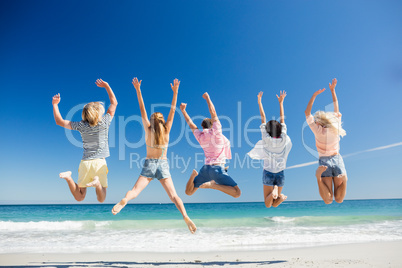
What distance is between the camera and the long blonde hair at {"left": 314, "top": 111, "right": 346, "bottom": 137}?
6417 mm

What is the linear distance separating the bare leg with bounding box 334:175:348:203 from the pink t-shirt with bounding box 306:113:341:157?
1.79 feet

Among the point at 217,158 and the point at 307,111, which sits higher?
→ the point at 307,111

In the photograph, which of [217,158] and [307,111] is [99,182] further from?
[307,111]

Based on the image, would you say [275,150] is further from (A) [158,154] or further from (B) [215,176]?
(A) [158,154]

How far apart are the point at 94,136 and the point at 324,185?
15.2 feet

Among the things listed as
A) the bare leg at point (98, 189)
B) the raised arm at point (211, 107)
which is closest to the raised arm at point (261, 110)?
the raised arm at point (211, 107)

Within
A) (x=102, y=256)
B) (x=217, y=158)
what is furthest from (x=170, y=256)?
(x=217, y=158)

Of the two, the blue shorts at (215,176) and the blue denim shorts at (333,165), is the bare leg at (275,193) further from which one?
the blue denim shorts at (333,165)

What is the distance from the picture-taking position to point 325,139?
6.51 metres

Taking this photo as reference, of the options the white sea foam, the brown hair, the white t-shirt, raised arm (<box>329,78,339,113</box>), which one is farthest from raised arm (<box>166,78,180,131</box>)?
the white sea foam

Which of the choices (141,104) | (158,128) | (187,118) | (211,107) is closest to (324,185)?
(211,107)

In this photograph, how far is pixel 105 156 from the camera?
5961 mm

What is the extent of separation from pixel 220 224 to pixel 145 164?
1294 centimetres

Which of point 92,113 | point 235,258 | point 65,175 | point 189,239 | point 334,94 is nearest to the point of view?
point 65,175
